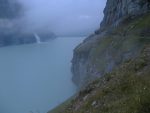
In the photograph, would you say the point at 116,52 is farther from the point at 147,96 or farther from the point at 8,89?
the point at 8,89

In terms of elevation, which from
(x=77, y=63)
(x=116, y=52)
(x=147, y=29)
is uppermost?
(x=147, y=29)

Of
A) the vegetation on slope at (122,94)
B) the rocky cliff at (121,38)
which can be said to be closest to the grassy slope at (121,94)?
the vegetation on slope at (122,94)

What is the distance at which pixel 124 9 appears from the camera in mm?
92500

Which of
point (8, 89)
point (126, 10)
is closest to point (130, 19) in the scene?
point (126, 10)

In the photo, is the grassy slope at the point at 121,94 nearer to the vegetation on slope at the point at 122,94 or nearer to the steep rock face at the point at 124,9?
the vegetation on slope at the point at 122,94

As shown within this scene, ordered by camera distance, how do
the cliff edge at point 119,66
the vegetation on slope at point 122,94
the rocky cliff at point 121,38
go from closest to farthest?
1. the vegetation on slope at point 122,94
2. the cliff edge at point 119,66
3. the rocky cliff at point 121,38

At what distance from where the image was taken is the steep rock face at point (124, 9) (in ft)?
272

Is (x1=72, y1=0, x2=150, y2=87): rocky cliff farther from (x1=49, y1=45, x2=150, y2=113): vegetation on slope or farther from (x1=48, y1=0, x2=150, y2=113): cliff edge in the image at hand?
(x1=49, y1=45, x2=150, y2=113): vegetation on slope

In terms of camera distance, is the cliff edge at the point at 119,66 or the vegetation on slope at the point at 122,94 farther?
the cliff edge at the point at 119,66

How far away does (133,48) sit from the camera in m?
68.2

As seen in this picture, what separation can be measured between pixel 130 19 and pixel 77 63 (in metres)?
44.2

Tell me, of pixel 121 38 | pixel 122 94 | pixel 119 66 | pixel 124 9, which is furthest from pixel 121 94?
pixel 124 9

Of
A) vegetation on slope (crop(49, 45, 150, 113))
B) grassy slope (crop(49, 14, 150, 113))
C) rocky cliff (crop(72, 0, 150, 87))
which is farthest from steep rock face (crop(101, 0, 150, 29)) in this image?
vegetation on slope (crop(49, 45, 150, 113))

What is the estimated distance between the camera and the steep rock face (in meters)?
82.9
